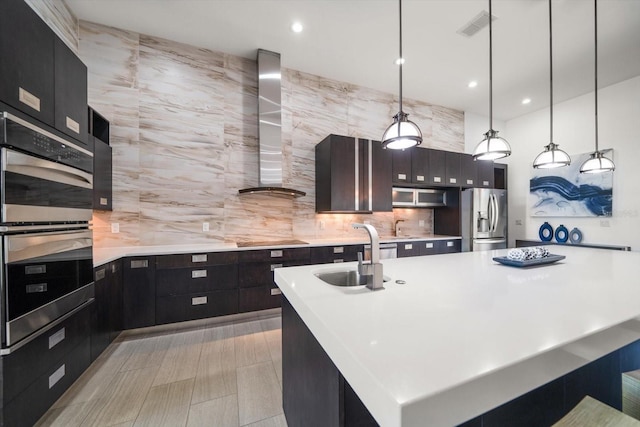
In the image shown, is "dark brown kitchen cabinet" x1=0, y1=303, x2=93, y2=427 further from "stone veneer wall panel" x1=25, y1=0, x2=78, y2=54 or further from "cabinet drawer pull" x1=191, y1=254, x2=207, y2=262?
"stone veneer wall panel" x1=25, y1=0, x2=78, y2=54

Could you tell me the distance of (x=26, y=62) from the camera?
4.44 feet

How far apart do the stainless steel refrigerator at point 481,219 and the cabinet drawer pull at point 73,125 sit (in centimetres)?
476

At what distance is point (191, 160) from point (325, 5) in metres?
2.28

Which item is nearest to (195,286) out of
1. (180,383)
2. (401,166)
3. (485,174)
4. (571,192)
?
(180,383)

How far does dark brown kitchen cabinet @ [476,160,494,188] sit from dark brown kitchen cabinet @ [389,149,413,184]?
155 cm

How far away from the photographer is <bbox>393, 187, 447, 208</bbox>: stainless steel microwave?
13.2ft

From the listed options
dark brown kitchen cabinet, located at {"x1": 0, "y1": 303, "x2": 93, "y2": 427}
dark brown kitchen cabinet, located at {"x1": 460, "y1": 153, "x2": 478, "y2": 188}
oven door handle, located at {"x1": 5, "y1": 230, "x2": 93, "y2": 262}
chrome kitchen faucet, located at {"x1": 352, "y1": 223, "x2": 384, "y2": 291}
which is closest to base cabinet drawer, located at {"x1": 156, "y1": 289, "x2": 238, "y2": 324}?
dark brown kitchen cabinet, located at {"x1": 0, "y1": 303, "x2": 93, "y2": 427}

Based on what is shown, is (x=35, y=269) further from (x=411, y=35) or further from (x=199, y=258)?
(x=411, y=35)

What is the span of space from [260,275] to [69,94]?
2190mm

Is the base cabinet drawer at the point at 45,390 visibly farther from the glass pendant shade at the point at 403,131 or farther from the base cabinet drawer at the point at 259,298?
the glass pendant shade at the point at 403,131

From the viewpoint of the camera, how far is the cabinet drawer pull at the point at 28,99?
1315 millimetres

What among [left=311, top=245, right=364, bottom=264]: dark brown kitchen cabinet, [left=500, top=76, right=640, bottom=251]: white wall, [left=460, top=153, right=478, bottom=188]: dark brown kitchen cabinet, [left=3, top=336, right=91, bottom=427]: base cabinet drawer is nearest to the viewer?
[left=3, top=336, right=91, bottom=427]: base cabinet drawer

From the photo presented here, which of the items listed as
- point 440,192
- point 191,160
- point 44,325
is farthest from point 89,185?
point 440,192

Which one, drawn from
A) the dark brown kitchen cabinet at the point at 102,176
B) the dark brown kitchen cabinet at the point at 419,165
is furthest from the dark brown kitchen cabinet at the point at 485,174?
the dark brown kitchen cabinet at the point at 102,176
